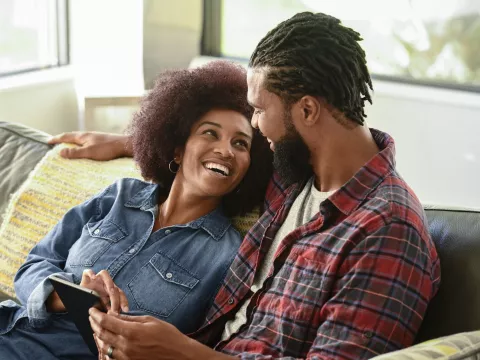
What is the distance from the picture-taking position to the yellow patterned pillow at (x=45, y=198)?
2.21 meters

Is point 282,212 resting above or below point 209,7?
below

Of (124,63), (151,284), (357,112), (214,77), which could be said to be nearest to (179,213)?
(151,284)

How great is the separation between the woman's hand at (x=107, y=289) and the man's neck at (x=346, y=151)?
51cm

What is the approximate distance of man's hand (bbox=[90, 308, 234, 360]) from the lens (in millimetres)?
1513

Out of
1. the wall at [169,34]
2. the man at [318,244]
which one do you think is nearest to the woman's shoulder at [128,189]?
the man at [318,244]

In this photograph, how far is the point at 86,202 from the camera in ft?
6.82

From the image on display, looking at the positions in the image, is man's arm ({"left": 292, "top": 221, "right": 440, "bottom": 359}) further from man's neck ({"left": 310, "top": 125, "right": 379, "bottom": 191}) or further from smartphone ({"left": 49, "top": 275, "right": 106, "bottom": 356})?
smartphone ({"left": 49, "top": 275, "right": 106, "bottom": 356})

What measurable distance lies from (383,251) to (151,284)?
0.62 metres

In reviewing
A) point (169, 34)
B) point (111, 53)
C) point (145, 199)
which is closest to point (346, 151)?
point (145, 199)

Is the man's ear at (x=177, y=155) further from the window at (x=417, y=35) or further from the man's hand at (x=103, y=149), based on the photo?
the window at (x=417, y=35)

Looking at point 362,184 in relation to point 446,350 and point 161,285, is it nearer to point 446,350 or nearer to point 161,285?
point 446,350

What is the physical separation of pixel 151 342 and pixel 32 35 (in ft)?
8.04

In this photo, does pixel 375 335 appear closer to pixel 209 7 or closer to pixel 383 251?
pixel 383 251

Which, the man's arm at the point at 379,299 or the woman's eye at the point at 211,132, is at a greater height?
the woman's eye at the point at 211,132
